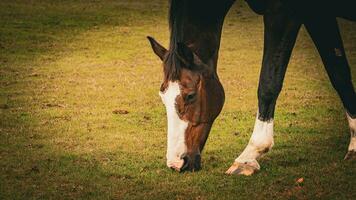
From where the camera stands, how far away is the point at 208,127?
20.2 feet

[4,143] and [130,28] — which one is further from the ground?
[4,143]

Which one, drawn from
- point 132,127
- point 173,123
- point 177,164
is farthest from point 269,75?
point 132,127

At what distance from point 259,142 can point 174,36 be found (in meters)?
1.52

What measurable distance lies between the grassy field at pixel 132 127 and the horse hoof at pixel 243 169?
11cm

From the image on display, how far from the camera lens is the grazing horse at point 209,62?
594 cm

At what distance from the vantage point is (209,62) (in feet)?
20.5

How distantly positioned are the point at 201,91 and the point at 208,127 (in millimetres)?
384

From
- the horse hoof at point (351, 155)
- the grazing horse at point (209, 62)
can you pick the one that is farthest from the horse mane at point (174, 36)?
the horse hoof at point (351, 155)

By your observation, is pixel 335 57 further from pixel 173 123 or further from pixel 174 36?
pixel 173 123

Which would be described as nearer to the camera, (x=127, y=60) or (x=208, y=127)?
(x=208, y=127)

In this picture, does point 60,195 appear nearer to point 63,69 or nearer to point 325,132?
point 325,132

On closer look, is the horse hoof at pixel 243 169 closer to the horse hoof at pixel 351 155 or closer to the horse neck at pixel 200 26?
the horse neck at pixel 200 26

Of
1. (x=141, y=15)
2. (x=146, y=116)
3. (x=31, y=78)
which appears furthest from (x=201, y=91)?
(x=141, y=15)

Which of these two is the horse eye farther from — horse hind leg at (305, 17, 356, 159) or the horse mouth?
horse hind leg at (305, 17, 356, 159)
